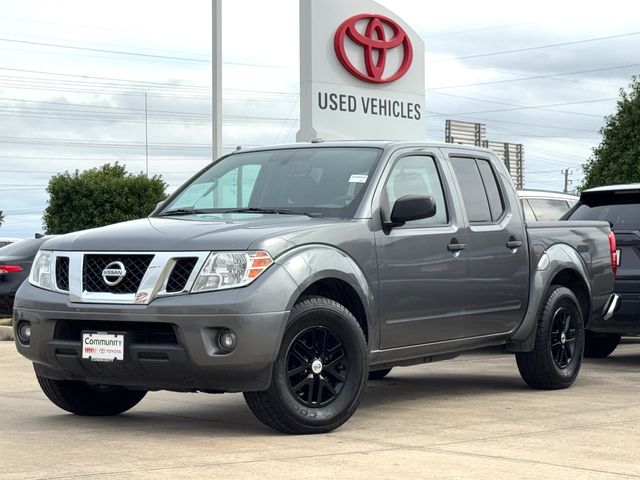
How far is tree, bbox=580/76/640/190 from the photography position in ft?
185

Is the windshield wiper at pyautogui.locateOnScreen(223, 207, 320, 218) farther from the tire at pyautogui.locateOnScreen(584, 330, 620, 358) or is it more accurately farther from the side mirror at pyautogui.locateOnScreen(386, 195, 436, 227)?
the tire at pyautogui.locateOnScreen(584, 330, 620, 358)

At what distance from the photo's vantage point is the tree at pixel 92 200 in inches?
3265

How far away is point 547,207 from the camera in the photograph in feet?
52.3

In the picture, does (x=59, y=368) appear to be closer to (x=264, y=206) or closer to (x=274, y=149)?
(x=264, y=206)

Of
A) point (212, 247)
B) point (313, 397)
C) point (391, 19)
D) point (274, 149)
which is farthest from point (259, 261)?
point (391, 19)

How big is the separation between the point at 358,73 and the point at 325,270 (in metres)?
15.7

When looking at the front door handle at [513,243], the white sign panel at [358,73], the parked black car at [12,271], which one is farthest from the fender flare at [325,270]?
the white sign panel at [358,73]

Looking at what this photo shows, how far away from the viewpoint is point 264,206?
8539mm

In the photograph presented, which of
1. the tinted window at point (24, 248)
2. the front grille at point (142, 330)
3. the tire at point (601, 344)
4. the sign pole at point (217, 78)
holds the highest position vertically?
the sign pole at point (217, 78)

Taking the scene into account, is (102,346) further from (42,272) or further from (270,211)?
(270,211)

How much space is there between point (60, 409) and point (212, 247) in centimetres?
237

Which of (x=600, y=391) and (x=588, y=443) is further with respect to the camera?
(x=600, y=391)

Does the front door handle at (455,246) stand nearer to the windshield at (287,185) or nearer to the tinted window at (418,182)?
the tinted window at (418,182)

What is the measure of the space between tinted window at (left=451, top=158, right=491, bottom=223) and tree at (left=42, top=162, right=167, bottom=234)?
7364 centimetres
